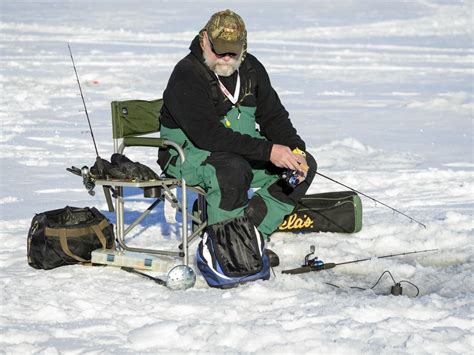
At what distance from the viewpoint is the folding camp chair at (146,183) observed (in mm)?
4473

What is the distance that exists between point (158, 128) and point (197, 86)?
0.63 metres

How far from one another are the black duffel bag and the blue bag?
2.15 ft

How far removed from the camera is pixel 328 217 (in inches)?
215

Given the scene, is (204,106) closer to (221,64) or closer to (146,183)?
(221,64)

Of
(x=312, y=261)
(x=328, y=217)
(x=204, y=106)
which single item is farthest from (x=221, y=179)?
(x=328, y=217)

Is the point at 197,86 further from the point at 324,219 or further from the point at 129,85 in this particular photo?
the point at 129,85

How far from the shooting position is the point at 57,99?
11844 millimetres

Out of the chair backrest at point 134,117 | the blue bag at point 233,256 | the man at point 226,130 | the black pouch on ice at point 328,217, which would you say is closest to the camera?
the blue bag at point 233,256

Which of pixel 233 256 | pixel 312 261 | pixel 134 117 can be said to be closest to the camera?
pixel 233 256

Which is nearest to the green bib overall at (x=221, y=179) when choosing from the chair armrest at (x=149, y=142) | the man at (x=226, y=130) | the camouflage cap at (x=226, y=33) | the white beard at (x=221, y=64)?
the man at (x=226, y=130)

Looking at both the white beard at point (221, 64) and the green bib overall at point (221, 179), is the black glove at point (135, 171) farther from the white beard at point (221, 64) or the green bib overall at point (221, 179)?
the white beard at point (221, 64)

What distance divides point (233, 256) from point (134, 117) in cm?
109

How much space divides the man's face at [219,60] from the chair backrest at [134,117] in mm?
558

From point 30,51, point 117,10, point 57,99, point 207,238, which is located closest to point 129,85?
point 57,99
